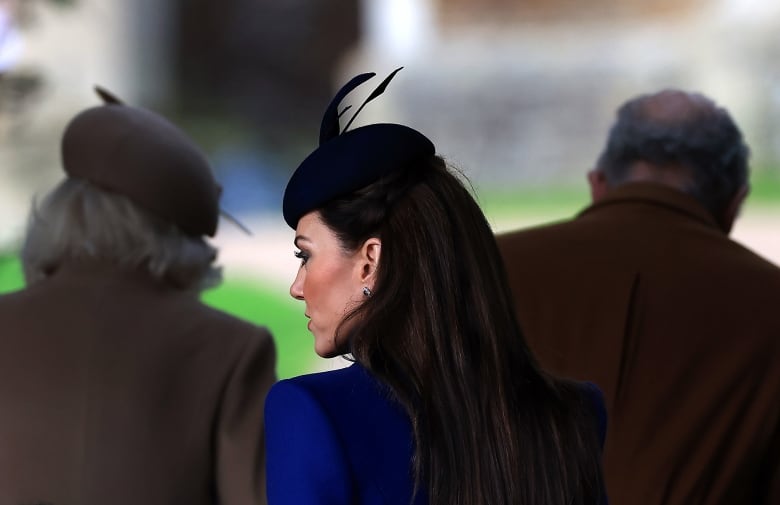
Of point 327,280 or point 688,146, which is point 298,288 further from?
point 688,146

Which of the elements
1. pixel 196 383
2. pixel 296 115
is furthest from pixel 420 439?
pixel 296 115

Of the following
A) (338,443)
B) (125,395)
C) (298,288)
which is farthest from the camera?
(125,395)

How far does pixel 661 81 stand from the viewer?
1202 centimetres

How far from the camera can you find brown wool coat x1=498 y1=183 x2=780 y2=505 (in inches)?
98.5

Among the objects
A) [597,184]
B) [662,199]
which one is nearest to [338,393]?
[662,199]

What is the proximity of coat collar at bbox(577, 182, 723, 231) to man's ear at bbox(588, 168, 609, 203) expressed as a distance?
0.30 feet

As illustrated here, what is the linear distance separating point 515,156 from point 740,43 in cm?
213

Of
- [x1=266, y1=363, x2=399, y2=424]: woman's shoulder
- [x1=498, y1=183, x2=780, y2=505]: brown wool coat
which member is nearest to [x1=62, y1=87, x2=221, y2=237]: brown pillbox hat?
[x1=498, y1=183, x2=780, y2=505]: brown wool coat

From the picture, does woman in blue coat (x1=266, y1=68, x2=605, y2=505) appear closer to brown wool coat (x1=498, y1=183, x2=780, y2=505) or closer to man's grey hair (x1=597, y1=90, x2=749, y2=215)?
brown wool coat (x1=498, y1=183, x2=780, y2=505)

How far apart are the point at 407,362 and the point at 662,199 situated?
1.40m

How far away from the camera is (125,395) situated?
236cm

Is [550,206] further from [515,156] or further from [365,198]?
[365,198]

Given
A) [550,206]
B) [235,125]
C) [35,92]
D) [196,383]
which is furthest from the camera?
[235,125]

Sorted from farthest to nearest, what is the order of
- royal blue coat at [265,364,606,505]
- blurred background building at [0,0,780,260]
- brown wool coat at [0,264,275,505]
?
1. blurred background building at [0,0,780,260]
2. brown wool coat at [0,264,275,505]
3. royal blue coat at [265,364,606,505]
